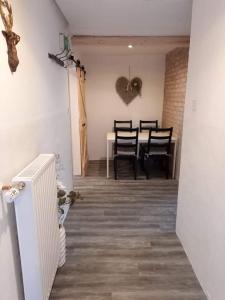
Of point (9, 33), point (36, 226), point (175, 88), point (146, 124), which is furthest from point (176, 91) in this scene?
point (36, 226)

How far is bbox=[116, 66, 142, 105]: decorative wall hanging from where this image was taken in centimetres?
517

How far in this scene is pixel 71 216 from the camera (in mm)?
2834

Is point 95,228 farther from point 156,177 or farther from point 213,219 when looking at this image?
point 156,177

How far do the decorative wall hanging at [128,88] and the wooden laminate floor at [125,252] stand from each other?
8.50 ft

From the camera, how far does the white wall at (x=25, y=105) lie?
3.88 ft

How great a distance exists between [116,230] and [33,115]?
1578 millimetres

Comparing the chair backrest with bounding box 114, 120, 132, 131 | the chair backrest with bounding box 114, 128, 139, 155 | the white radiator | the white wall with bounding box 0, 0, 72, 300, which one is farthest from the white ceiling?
the chair backrest with bounding box 114, 120, 132, 131

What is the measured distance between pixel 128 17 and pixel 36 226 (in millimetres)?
2441

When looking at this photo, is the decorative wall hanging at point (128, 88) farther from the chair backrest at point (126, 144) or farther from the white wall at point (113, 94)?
the chair backrest at point (126, 144)

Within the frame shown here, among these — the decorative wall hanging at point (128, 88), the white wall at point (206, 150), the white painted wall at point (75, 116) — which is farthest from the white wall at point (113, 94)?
the white wall at point (206, 150)

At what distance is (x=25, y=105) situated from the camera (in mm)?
1461

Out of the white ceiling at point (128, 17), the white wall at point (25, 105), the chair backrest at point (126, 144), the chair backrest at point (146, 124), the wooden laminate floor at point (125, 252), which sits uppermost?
the white ceiling at point (128, 17)

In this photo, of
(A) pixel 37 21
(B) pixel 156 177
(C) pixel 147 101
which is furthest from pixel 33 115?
(C) pixel 147 101

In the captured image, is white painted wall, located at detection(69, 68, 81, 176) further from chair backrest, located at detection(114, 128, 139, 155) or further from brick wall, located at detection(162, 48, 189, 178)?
brick wall, located at detection(162, 48, 189, 178)
